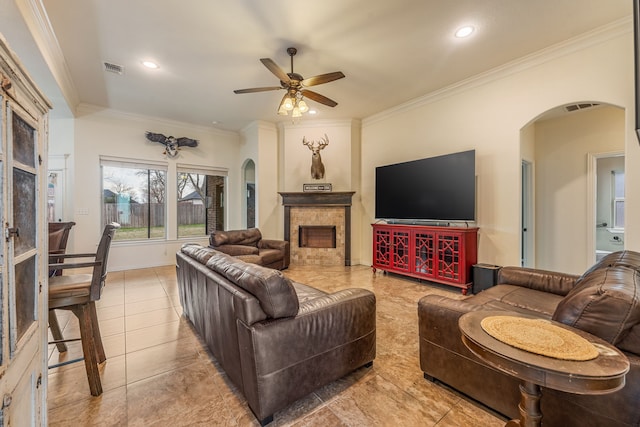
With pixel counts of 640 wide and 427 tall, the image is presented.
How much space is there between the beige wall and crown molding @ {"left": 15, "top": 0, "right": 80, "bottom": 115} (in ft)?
15.7

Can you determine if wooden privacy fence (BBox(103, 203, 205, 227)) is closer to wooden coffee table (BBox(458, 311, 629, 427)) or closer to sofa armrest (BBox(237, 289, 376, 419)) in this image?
sofa armrest (BBox(237, 289, 376, 419))

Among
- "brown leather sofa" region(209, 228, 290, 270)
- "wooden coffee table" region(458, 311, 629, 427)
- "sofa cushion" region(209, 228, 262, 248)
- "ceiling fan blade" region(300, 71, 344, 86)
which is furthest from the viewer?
"sofa cushion" region(209, 228, 262, 248)

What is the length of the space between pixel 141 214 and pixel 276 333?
222 inches

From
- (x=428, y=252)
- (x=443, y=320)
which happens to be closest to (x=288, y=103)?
(x=443, y=320)

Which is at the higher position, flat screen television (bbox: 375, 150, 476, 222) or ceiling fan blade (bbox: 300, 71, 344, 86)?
ceiling fan blade (bbox: 300, 71, 344, 86)

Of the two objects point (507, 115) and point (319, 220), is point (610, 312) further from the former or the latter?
point (319, 220)

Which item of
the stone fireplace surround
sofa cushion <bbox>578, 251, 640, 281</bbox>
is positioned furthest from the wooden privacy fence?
sofa cushion <bbox>578, 251, 640, 281</bbox>

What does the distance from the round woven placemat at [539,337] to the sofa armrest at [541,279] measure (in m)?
1.47

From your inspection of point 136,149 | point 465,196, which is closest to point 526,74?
point 465,196

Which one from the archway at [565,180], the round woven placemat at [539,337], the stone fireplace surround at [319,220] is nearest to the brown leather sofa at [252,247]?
the stone fireplace surround at [319,220]

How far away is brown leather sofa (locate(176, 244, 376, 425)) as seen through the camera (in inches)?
58.1

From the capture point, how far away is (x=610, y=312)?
116 centimetres

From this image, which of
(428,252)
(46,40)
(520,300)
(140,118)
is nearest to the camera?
(520,300)

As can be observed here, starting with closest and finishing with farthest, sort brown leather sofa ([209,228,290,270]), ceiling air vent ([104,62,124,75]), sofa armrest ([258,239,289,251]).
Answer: ceiling air vent ([104,62,124,75]) → brown leather sofa ([209,228,290,270]) → sofa armrest ([258,239,289,251])
